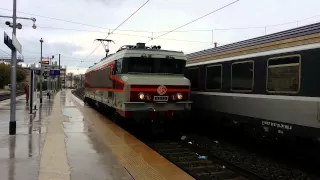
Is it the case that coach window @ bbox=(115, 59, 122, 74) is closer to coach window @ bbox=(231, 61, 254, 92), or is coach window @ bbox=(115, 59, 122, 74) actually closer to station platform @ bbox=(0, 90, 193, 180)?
station platform @ bbox=(0, 90, 193, 180)

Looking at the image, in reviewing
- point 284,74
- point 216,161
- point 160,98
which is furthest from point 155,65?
point 284,74

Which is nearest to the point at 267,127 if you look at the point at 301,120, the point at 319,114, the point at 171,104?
the point at 301,120

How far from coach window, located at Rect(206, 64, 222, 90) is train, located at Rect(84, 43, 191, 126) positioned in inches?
38.0

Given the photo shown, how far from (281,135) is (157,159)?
3.08 meters

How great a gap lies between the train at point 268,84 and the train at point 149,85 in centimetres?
113

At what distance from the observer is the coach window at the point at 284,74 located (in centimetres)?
776

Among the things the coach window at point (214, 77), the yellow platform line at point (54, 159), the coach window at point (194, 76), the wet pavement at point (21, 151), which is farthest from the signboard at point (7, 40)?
the coach window at point (194, 76)

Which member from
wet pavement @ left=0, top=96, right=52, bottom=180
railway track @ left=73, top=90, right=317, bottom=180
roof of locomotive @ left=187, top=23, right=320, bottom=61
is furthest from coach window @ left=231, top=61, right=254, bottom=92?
wet pavement @ left=0, top=96, right=52, bottom=180

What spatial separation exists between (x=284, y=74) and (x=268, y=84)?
2.16 ft

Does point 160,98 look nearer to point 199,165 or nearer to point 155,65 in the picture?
point 155,65

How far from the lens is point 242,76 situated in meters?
9.98

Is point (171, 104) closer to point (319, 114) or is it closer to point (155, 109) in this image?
point (155, 109)

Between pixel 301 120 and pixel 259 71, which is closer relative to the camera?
pixel 301 120

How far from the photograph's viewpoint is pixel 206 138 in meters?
11.9
